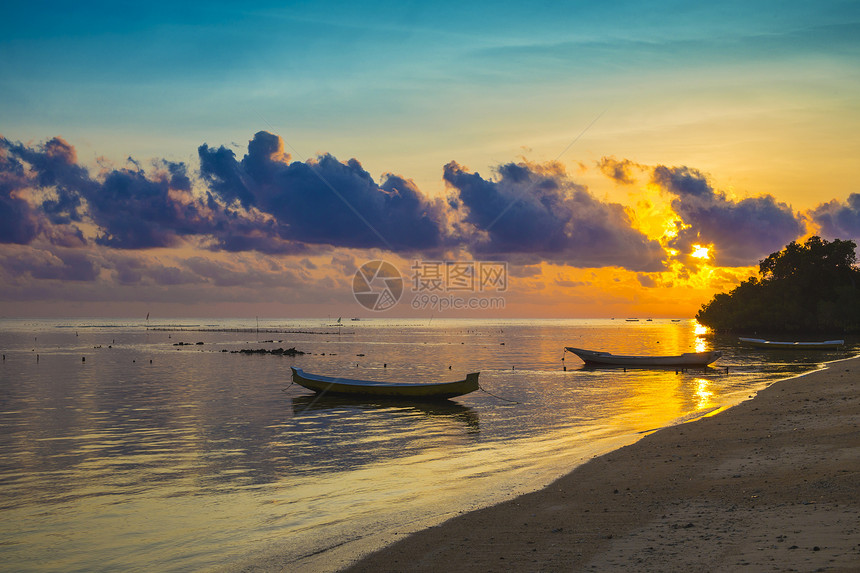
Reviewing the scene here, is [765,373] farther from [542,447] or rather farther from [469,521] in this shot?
[469,521]

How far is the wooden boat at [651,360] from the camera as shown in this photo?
67.1 m

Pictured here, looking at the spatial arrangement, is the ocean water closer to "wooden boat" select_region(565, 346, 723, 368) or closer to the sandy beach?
the sandy beach

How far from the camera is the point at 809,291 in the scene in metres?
148

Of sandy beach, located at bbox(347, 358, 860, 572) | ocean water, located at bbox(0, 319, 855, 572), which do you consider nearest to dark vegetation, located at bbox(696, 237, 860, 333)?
ocean water, located at bbox(0, 319, 855, 572)

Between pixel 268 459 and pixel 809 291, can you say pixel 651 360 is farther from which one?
pixel 809 291

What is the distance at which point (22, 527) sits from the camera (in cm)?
1606

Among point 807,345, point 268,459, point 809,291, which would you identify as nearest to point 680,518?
point 268,459

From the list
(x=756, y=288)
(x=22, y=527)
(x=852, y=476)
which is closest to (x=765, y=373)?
(x=852, y=476)

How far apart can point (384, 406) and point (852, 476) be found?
101 ft

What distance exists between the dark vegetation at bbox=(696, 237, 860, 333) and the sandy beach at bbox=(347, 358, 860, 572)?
5481 inches

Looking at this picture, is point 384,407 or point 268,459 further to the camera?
point 384,407

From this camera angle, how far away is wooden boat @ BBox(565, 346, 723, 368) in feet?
220

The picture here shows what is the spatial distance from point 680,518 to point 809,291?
159474 millimetres

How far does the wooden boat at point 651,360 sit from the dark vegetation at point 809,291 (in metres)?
88.8
